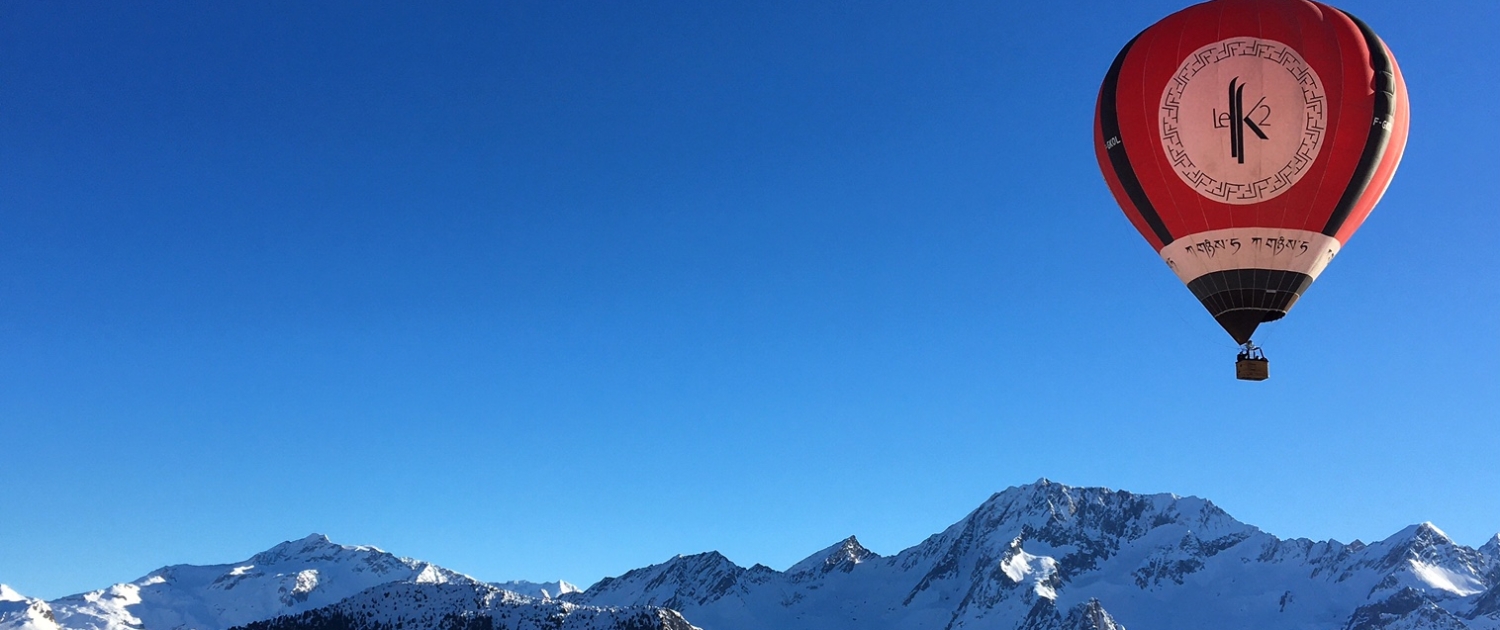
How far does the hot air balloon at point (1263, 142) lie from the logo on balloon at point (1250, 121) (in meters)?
0.03

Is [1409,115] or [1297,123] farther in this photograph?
[1409,115]

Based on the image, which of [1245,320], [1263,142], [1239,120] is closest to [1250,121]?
[1239,120]

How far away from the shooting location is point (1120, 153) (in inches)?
1698

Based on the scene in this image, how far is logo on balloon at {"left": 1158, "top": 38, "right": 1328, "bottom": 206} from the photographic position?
38938mm

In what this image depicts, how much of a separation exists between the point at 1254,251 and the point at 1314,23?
739 centimetres

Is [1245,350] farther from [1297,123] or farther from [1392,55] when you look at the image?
[1392,55]

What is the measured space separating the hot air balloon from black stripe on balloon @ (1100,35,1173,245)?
0.76m

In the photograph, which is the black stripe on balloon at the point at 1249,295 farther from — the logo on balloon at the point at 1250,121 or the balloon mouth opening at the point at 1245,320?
the logo on balloon at the point at 1250,121

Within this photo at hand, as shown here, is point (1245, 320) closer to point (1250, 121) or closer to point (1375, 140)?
A: point (1250, 121)

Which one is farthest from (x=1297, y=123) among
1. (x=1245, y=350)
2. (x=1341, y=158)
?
(x=1245, y=350)

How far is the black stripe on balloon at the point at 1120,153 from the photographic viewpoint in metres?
42.6

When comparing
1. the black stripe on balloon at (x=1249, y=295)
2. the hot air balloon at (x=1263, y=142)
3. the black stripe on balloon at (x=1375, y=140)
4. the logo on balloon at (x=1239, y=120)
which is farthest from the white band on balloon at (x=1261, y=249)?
the logo on balloon at (x=1239, y=120)

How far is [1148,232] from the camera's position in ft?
143

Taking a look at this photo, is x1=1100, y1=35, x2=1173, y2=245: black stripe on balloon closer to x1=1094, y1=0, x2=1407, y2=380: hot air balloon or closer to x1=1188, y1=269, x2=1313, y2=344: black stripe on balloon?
x1=1094, y1=0, x2=1407, y2=380: hot air balloon
